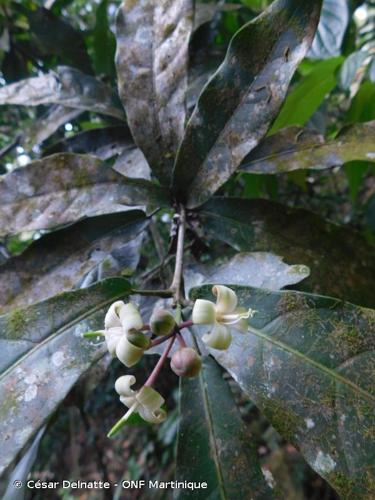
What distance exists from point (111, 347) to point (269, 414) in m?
0.20

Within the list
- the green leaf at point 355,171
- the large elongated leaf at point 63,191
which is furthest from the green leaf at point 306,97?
the large elongated leaf at point 63,191

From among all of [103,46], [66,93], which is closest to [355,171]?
[66,93]

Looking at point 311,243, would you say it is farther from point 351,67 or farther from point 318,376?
point 351,67

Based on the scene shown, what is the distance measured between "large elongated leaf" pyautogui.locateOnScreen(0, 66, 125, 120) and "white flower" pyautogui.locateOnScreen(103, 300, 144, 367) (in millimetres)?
572

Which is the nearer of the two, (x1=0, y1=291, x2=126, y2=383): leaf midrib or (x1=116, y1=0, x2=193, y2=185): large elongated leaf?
(x1=0, y1=291, x2=126, y2=383): leaf midrib

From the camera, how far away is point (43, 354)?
1.93 ft

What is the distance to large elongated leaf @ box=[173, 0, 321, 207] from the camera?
66 cm

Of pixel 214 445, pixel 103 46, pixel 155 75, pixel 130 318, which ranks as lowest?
pixel 214 445

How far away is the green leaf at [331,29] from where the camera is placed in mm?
998

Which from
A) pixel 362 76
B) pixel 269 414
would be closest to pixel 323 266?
pixel 269 414

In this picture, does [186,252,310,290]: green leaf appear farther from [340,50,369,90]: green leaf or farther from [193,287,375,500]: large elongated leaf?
[340,50,369,90]: green leaf

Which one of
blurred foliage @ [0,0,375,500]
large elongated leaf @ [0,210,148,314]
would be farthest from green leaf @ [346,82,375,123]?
large elongated leaf @ [0,210,148,314]

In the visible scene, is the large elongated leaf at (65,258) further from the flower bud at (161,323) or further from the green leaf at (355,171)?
the green leaf at (355,171)

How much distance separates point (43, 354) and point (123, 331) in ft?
0.47
